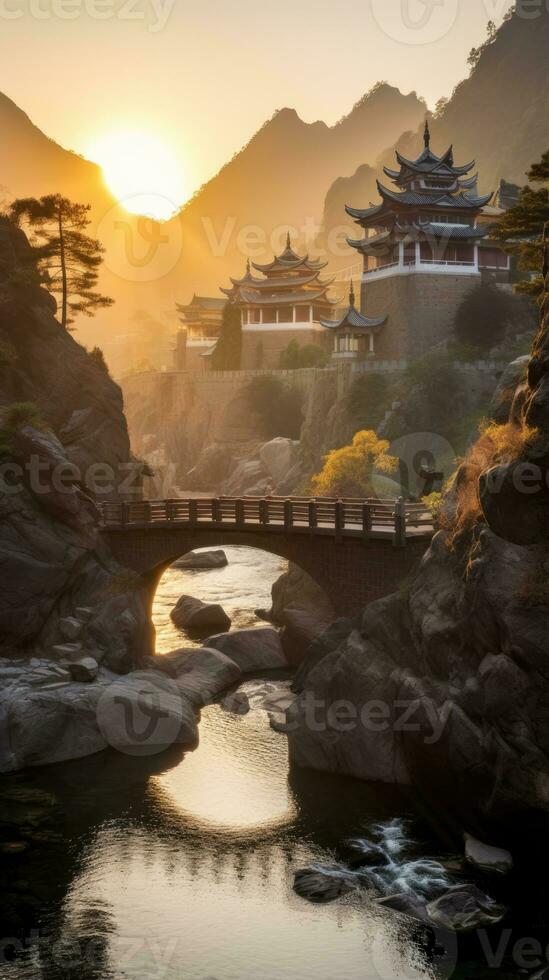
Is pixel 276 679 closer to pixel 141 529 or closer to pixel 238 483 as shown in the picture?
pixel 141 529

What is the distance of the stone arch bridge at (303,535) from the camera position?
108 feet

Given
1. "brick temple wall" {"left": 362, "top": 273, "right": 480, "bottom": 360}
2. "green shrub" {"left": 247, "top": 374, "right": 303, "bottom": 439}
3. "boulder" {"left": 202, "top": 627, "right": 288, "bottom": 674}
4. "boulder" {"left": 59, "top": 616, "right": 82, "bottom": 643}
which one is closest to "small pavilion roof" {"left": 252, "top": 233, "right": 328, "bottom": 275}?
"green shrub" {"left": 247, "top": 374, "right": 303, "bottom": 439}

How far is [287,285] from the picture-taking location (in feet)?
298

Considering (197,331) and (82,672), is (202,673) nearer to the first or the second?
(82,672)

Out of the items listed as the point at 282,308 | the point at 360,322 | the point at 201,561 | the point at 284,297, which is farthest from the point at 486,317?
the point at 282,308

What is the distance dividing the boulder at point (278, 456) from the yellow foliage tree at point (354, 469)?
1897 centimetres

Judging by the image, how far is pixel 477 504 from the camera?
89.5ft

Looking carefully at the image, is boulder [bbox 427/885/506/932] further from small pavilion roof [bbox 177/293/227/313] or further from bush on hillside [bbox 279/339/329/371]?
small pavilion roof [bbox 177/293/227/313]

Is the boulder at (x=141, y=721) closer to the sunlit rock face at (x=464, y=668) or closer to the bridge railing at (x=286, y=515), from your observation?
the sunlit rock face at (x=464, y=668)

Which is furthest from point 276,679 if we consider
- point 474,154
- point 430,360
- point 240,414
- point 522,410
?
point 474,154

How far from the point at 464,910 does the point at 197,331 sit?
308ft

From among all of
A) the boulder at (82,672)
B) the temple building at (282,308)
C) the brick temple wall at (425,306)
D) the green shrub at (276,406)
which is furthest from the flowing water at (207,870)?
the temple building at (282,308)

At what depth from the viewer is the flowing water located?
19922 mm

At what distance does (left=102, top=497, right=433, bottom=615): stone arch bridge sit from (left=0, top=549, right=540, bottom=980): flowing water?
6193mm
